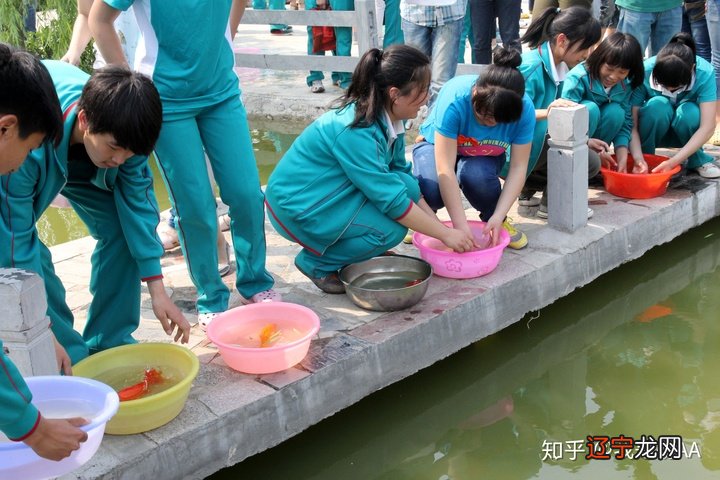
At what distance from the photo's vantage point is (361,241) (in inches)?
145

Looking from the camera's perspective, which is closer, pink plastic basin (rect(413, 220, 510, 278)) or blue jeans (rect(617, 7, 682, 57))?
pink plastic basin (rect(413, 220, 510, 278))

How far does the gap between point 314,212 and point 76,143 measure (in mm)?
1098

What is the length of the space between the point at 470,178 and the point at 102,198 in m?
1.73

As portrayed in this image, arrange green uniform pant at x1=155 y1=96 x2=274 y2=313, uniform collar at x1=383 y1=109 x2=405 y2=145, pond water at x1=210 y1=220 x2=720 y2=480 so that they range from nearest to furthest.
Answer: pond water at x1=210 y1=220 x2=720 y2=480 < green uniform pant at x1=155 y1=96 x2=274 y2=313 < uniform collar at x1=383 y1=109 x2=405 y2=145

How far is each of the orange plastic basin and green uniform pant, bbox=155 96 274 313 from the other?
213 centimetres

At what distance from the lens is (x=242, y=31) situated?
12070 millimetres

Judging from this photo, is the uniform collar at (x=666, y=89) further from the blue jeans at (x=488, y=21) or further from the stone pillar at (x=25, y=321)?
the stone pillar at (x=25, y=321)

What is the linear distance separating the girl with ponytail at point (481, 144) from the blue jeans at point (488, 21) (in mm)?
Result: 2862

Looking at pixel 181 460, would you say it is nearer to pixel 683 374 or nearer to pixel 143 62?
pixel 143 62

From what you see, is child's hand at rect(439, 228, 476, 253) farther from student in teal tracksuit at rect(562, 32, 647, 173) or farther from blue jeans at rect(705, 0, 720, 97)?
blue jeans at rect(705, 0, 720, 97)

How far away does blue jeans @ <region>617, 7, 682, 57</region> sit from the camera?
5.78 m

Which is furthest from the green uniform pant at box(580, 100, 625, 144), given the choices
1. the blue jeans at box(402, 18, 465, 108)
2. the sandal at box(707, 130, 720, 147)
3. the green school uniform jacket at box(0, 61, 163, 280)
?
the green school uniform jacket at box(0, 61, 163, 280)

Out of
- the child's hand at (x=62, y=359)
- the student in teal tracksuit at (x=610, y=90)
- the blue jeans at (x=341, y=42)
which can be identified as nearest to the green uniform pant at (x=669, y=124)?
the student in teal tracksuit at (x=610, y=90)

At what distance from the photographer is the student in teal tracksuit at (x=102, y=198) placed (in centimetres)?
258
